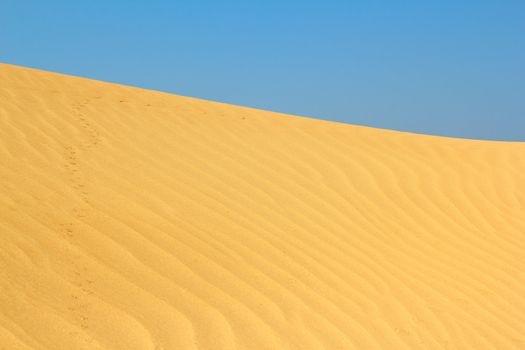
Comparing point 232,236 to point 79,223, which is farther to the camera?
point 232,236

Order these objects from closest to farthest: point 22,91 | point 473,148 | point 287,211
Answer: point 287,211 < point 22,91 < point 473,148

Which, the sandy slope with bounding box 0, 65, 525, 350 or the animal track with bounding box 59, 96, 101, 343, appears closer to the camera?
the animal track with bounding box 59, 96, 101, 343

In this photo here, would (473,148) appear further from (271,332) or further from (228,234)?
(271,332)

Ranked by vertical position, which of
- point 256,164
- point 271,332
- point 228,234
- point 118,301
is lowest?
point 118,301

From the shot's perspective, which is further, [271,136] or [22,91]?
[271,136]

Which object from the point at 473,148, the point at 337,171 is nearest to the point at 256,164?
the point at 337,171

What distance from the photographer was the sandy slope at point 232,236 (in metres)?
3.70

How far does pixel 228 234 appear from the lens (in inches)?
198

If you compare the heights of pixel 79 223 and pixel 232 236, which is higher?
pixel 232 236

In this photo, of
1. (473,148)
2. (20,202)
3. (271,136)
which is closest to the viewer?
(20,202)

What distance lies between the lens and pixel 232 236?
5.02 metres

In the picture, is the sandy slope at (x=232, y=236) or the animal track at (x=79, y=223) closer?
the animal track at (x=79, y=223)

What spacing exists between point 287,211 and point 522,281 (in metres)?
1.91

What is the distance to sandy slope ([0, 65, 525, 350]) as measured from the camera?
3.70 meters
